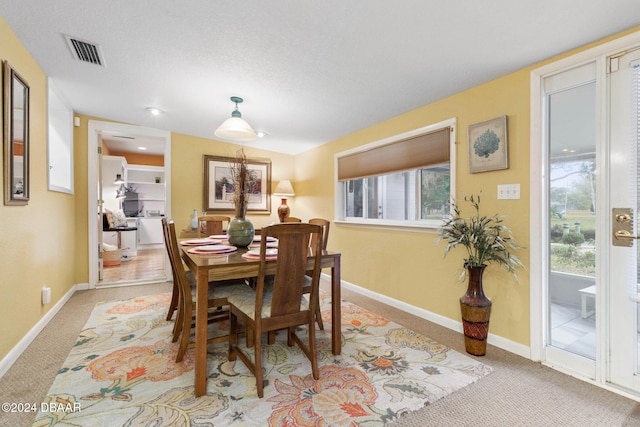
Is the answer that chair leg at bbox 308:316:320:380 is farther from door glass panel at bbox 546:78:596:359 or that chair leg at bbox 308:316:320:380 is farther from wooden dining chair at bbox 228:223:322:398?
door glass panel at bbox 546:78:596:359

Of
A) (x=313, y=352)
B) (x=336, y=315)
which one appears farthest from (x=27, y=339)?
(x=336, y=315)

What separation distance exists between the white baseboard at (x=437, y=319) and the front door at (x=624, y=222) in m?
0.50

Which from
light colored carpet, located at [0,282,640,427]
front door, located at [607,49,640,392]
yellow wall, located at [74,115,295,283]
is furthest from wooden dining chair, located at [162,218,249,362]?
yellow wall, located at [74,115,295,283]

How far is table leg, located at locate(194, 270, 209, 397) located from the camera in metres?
1.67

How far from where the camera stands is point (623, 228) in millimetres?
1714

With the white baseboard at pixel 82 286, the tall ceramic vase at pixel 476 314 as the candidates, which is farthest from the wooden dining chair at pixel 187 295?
the white baseboard at pixel 82 286

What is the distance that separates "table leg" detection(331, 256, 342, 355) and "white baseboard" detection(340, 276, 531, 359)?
1.11 metres

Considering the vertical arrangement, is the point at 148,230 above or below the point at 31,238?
below

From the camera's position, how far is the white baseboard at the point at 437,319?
218 centimetres

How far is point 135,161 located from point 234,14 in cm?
741

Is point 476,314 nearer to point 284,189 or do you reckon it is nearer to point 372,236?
point 372,236

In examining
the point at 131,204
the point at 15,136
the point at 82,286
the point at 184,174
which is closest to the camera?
the point at 15,136

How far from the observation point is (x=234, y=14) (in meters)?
1.77

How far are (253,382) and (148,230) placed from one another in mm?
7132
